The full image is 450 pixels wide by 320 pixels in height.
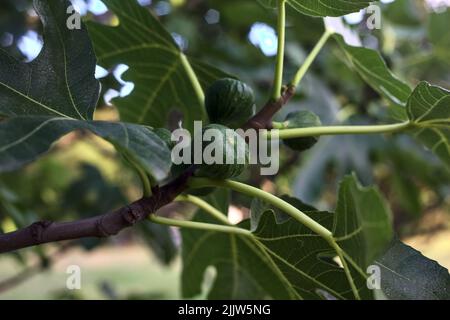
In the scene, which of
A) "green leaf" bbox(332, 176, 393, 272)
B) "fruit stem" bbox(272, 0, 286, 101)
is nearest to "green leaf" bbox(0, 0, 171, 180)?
"fruit stem" bbox(272, 0, 286, 101)

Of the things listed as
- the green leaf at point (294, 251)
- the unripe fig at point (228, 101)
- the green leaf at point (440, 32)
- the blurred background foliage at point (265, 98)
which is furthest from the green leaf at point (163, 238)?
the unripe fig at point (228, 101)

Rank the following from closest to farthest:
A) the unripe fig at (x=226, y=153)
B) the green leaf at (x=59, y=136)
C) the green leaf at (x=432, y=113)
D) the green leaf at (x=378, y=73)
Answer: the green leaf at (x=59, y=136) < the unripe fig at (x=226, y=153) < the green leaf at (x=432, y=113) < the green leaf at (x=378, y=73)

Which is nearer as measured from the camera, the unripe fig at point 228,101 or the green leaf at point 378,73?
the unripe fig at point 228,101

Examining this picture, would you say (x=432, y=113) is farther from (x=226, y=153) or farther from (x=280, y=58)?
(x=226, y=153)

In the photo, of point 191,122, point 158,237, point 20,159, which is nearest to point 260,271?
point 191,122

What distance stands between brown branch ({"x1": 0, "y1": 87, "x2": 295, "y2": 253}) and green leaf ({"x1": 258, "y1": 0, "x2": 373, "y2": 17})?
0.31 metres

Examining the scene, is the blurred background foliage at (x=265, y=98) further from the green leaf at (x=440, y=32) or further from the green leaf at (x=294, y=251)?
the green leaf at (x=294, y=251)

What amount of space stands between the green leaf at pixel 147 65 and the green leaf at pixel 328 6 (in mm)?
264

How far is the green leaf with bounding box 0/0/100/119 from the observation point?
837mm

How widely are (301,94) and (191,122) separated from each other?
1.17 metres

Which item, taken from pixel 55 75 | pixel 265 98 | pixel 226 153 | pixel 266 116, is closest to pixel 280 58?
pixel 266 116

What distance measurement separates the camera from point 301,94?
7.92 feet

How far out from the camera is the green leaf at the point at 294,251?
0.66 metres
